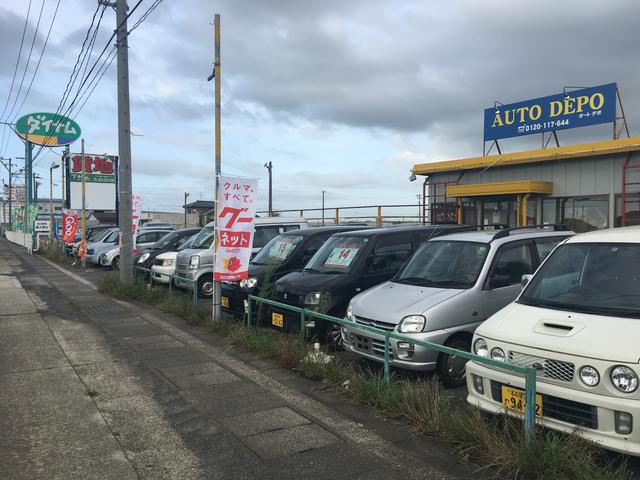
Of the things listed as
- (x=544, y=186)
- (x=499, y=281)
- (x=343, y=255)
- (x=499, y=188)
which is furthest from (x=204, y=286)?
(x=544, y=186)

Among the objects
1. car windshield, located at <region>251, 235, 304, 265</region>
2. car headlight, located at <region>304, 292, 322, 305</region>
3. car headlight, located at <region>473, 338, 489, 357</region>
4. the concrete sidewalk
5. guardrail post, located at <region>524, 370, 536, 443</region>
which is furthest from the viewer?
car windshield, located at <region>251, 235, 304, 265</region>

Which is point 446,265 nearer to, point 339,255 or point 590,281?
point 339,255

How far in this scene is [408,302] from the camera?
6016 millimetres

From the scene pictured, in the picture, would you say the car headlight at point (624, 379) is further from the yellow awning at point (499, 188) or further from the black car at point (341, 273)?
the yellow awning at point (499, 188)

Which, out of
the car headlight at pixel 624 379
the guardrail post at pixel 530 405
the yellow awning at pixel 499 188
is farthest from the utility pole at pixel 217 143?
the yellow awning at pixel 499 188

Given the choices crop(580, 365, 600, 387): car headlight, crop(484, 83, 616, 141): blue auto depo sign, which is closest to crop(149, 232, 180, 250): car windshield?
crop(484, 83, 616, 141): blue auto depo sign

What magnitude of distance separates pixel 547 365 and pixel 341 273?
423 centimetres

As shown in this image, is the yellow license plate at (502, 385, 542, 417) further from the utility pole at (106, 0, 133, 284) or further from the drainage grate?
the utility pole at (106, 0, 133, 284)

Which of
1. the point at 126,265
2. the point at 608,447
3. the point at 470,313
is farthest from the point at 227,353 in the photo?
the point at 126,265

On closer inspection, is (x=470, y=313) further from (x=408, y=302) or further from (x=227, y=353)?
(x=227, y=353)

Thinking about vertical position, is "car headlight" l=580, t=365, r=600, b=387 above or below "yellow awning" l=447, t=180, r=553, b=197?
below

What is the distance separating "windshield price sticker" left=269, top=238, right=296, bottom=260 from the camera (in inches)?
383

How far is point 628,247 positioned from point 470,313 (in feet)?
6.13

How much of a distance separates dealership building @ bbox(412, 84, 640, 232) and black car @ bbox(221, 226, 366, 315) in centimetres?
574
